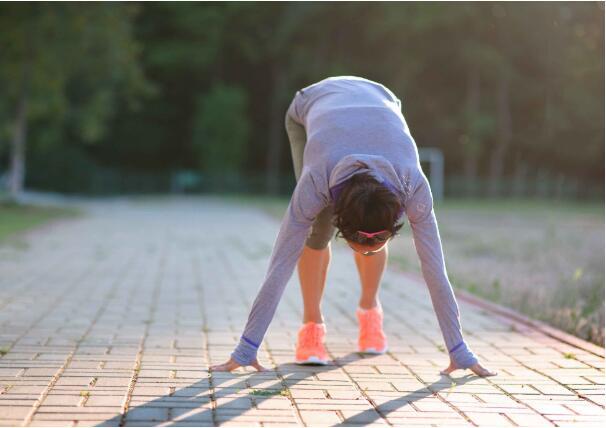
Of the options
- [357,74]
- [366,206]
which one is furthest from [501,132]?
[366,206]

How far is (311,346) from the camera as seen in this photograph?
4.69 m

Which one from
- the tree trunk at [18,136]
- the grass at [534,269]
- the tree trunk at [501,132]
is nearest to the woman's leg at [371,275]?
the grass at [534,269]

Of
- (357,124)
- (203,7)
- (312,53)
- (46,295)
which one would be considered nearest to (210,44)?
(203,7)

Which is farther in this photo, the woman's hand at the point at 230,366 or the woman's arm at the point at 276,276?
the woman's hand at the point at 230,366

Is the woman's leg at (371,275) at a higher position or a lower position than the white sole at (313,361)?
higher

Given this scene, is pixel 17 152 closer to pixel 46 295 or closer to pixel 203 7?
pixel 46 295

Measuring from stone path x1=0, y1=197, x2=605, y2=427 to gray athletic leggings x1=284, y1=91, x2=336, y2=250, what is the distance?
649 mm

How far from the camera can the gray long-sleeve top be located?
13.1ft

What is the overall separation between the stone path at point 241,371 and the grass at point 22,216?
22.3 feet

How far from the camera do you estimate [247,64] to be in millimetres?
48031

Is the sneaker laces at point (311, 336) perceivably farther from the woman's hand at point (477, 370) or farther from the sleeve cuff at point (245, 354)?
the woman's hand at point (477, 370)

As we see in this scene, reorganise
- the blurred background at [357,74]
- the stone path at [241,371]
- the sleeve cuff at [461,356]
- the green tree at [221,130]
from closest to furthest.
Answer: the stone path at [241,371] < the sleeve cuff at [461,356] < the blurred background at [357,74] < the green tree at [221,130]

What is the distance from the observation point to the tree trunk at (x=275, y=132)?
4594 centimetres

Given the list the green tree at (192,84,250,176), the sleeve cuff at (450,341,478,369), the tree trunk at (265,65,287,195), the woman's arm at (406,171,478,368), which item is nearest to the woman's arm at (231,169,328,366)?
the woman's arm at (406,171,478,368)
